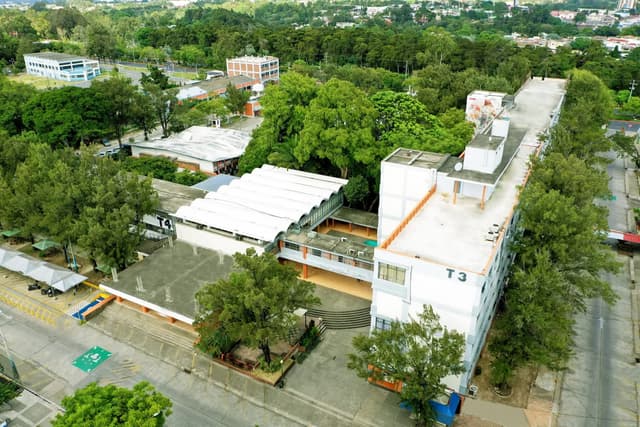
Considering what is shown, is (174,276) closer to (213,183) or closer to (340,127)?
(213,183)

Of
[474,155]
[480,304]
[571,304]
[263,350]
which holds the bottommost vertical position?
[263,350]

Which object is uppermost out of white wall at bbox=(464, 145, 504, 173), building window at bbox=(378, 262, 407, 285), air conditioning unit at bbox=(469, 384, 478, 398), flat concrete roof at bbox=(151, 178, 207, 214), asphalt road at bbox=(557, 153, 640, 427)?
white wall at bbox=(464, 145, 504, 173)

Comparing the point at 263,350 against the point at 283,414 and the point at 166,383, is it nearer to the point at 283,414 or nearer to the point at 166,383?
the point at 283,414

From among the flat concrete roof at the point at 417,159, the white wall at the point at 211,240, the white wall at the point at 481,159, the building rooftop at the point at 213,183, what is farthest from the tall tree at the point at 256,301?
the building rooftop at the point at 213,183

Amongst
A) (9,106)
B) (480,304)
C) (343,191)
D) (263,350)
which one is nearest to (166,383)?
(263,350)

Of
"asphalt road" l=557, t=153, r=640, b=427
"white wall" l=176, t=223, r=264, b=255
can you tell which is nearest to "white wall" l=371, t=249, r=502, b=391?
"asphalt road" l=557, t=153, r=640, b=427

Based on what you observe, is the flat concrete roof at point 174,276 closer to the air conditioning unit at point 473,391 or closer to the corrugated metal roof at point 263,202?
the corrugated metal roof at point 263,202

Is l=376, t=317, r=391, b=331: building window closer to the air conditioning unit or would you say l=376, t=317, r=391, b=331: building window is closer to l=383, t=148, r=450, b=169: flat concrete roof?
the air conditioning unit
